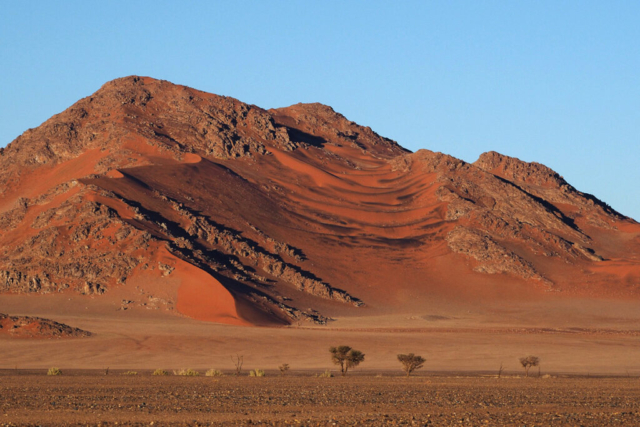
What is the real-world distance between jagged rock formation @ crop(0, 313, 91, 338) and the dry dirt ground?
19878mm

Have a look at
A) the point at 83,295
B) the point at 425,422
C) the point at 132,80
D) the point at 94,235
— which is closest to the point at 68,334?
the point at 83,295

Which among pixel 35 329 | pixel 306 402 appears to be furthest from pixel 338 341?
pixel 306 402

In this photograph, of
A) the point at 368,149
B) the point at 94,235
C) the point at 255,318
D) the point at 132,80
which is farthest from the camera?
the point at 368,149

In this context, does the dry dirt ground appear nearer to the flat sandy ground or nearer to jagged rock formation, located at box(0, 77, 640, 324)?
the flat sandy ground

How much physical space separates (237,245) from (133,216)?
11688mm

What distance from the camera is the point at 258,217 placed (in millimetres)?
93625

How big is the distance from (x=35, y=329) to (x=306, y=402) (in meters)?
35.8

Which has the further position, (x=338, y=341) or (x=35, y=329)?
(x=338, y=341)

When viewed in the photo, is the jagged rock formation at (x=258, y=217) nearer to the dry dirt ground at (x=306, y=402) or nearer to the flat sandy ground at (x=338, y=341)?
the flat sandy ground at (x=338, y=341)

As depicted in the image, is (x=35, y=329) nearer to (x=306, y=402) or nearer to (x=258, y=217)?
(x=306, y=402)

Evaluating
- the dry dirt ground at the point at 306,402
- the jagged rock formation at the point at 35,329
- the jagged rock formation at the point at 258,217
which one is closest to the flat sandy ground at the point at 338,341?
the jagged rock formation at the point at 35,329

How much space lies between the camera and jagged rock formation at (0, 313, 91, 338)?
5388 cm

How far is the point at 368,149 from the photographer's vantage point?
143375 millimetres

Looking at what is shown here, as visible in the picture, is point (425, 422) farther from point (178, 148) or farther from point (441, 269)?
point (178, 148)
